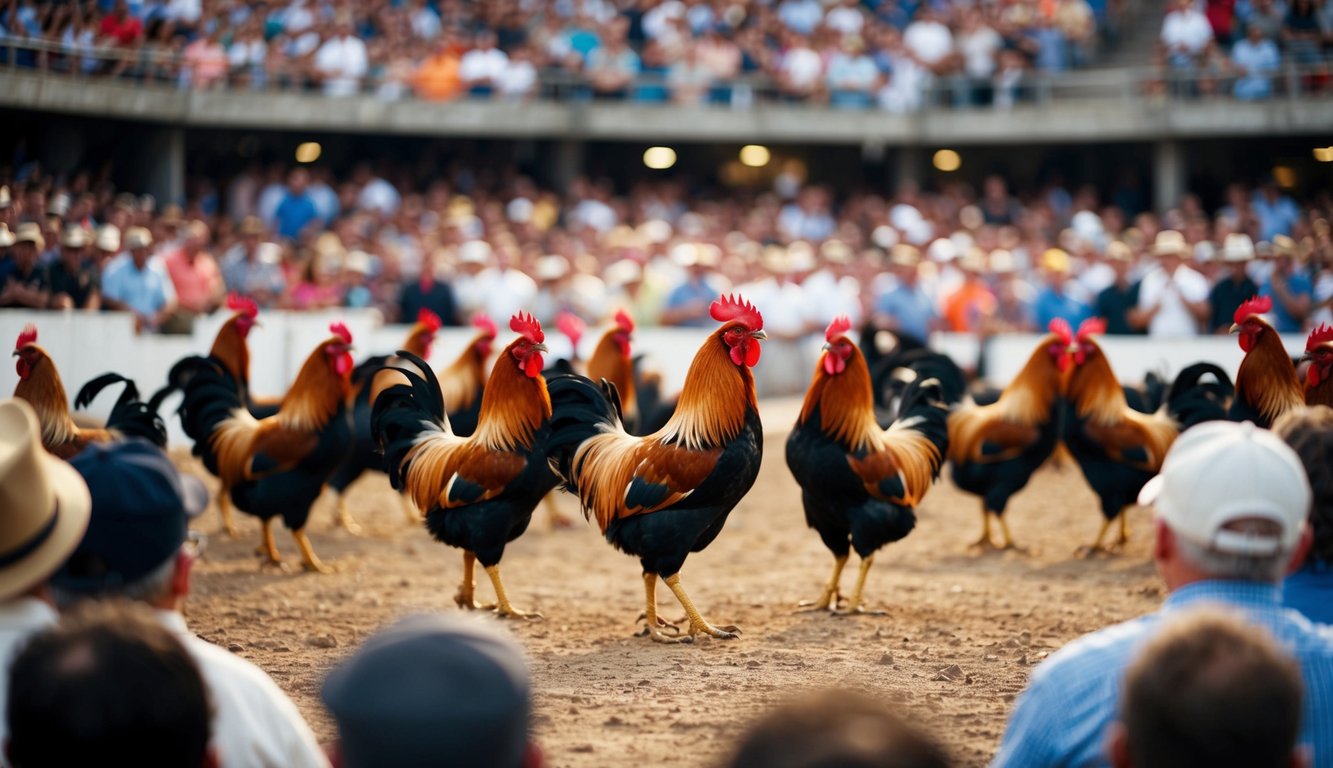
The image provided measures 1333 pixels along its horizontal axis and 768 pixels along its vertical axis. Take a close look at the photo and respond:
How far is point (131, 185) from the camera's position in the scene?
21.3m

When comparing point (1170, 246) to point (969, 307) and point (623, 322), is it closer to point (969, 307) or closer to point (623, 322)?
point (969, 307)

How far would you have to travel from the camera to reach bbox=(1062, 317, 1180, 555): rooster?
980 centimetres

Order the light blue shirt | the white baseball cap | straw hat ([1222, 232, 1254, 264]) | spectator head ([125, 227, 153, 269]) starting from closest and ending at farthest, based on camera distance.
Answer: the white baseball cap, spectator head ([125, 227, 153, 269]), the light blue shirt, straw hat ([1222, 232, 1254, 264])

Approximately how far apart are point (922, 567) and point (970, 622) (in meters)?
2.12

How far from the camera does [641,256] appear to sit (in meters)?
18.0

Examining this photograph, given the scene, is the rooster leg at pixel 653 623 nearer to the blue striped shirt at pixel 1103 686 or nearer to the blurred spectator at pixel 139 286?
the blue striped shirt at pixel 1103 686

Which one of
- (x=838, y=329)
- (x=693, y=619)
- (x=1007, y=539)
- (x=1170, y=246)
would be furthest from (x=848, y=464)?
(x=1170, y=246)

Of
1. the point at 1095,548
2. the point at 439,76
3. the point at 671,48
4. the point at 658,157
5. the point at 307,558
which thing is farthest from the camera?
the point at 658,157

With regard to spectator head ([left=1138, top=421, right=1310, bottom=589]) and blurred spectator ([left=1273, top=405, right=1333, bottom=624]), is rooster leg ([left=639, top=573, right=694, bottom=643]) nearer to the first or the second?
blurred spectator ([left=1273, top=405, right=1333, bottom=624])

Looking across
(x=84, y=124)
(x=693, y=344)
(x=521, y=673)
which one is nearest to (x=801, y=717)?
(x=521, y=673)

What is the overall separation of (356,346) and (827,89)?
39.7 feet

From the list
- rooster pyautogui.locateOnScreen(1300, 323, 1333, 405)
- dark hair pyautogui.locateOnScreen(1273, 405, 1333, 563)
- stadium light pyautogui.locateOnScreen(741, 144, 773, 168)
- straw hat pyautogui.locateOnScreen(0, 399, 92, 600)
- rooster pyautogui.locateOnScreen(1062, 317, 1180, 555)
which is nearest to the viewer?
straw hat pyautogui.locateOnScreen(0, 399, 92, 600)

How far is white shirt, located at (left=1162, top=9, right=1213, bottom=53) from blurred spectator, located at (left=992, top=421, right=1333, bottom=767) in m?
21.3

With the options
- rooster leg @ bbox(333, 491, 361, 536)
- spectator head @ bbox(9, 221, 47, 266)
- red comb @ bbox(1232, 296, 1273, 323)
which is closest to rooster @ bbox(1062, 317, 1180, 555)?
red comb @ bbox(1232, 296, 1273, 323)
